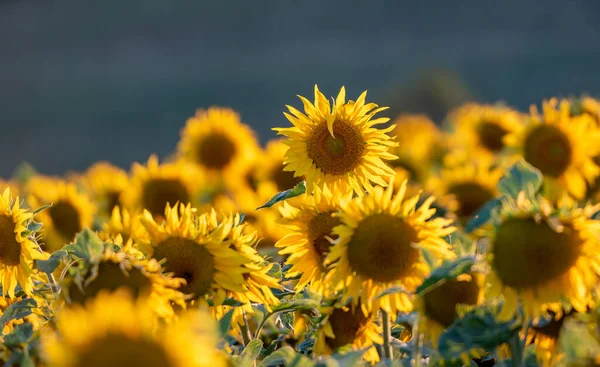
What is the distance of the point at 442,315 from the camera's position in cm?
185

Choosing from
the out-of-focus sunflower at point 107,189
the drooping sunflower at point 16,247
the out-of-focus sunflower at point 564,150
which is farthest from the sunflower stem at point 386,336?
the out-of-focus sunflower at point 107,189

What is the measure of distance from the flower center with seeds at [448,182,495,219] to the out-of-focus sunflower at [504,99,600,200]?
0.25 metres

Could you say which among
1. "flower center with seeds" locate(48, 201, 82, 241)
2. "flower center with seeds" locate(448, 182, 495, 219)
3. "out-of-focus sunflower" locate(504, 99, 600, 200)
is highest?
"out-of-focus sunflower" locate(504, 99, 600, 200)

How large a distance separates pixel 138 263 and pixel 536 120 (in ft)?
9.63

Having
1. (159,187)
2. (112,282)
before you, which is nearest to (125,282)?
(112,282)

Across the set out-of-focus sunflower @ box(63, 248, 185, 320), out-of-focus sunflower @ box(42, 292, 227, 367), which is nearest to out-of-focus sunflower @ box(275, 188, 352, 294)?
out-of-focus sunflower @ box(63, 248, 185, 320)

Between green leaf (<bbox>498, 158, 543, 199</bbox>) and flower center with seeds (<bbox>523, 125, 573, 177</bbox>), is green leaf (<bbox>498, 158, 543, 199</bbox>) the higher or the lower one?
the lower one

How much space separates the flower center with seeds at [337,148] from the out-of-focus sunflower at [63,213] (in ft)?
6.45

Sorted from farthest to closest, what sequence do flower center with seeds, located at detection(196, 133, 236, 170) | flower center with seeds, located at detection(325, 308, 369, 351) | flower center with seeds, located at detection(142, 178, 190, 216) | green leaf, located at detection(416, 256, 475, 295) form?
flower center with seeds, located at detection(196, 133, 236, 170) < flower center with seeds, located at detection(142, 178, 190, 216) < flower center with seeds, located at detection(325, 308, 369, 351) < green leaf, located at detection(416, 256, 475, 295)

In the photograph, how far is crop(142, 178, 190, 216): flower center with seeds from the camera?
437 centimetres

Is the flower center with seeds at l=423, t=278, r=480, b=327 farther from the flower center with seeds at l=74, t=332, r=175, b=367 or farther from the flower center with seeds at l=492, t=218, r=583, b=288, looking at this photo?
the flower center with seeds at l=74, t=332, r=175, b=367

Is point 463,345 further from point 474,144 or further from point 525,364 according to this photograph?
point 474,144

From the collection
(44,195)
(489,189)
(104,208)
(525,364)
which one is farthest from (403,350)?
(104,208)

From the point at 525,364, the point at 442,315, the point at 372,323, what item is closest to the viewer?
the point at 525,364
